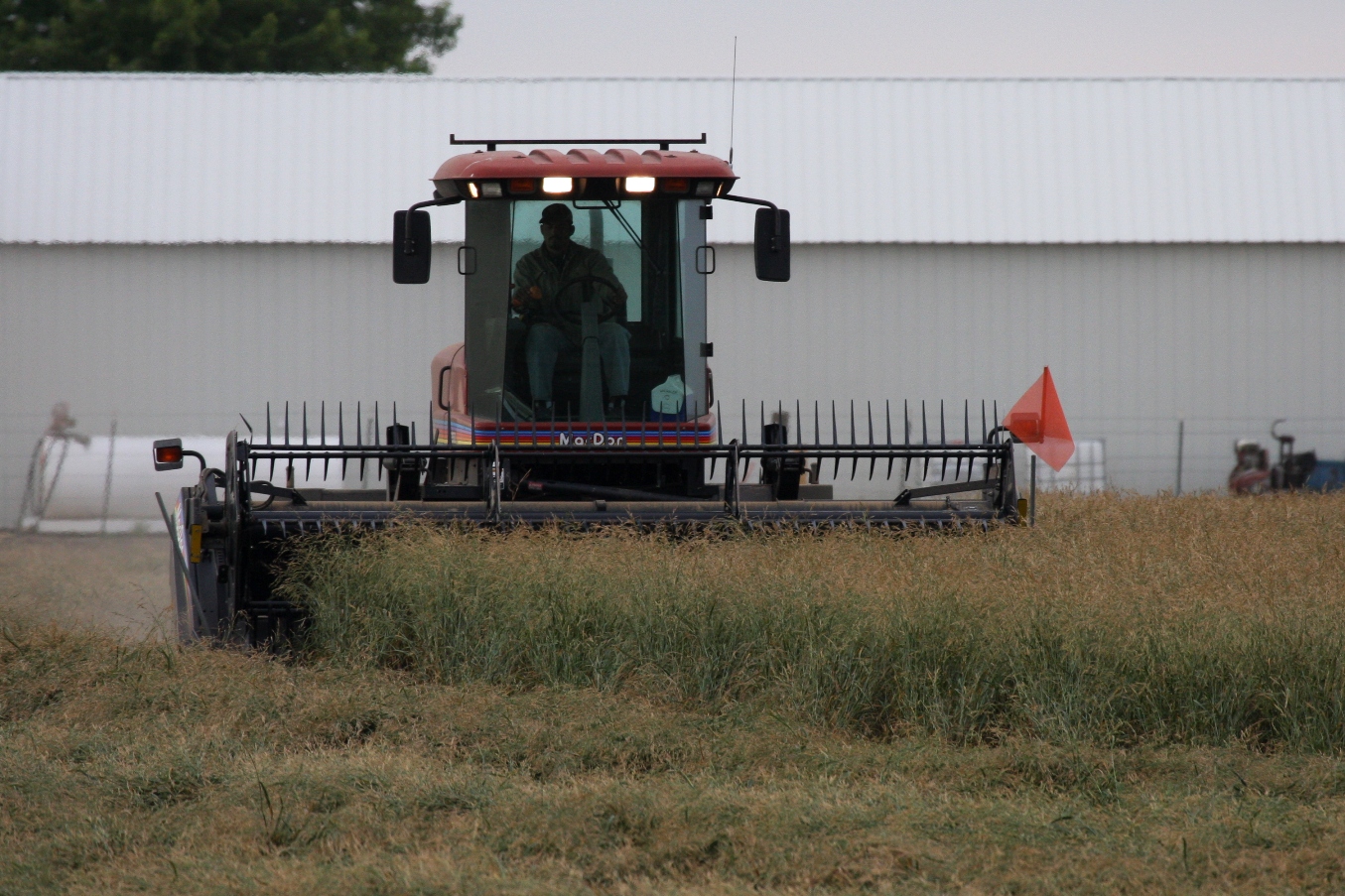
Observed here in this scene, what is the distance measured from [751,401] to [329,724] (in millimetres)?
13735

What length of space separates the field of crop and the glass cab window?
1389 millimetres

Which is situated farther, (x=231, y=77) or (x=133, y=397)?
(x=231, y=77)

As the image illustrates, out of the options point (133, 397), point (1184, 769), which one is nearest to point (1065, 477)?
point (133, 397)

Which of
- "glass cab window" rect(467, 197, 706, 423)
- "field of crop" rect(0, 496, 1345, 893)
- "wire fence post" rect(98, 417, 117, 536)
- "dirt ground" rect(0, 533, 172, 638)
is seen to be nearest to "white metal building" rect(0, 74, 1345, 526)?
"wire fence post" rect(98, 417, 117, 536)

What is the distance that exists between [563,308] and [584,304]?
0.12 m

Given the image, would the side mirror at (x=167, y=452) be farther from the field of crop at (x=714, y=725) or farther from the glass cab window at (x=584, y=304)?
the glass cab window at (x=584, y=304)

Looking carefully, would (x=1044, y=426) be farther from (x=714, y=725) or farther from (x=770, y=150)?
(x=770, y=150)

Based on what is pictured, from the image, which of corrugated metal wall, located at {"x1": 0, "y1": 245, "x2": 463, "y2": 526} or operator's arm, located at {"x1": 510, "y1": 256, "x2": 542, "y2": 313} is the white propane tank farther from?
operator's arm, located at {"x1": 510, "y1": 256, "x2": 542, "y2": 313}

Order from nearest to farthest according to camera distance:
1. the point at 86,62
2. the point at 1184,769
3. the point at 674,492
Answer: the point at 1184,769 → the point at 674,492 → the point at 86,62

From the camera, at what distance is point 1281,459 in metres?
18.4

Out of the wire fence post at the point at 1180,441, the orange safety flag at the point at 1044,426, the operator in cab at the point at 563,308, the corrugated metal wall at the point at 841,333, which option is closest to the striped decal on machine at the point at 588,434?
the operator in cab at the point at 563,308

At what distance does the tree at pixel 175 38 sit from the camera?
28266 millimetres

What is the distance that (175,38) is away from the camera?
28.1m

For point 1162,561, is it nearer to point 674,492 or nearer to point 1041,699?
point 1041,699
